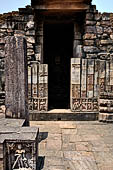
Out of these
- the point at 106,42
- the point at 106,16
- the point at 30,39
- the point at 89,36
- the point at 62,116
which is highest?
the point at 106,16

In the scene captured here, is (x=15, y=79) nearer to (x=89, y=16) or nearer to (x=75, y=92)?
(x=75, y=92)

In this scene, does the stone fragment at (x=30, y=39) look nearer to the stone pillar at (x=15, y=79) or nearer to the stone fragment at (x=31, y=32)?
the stone fragment at (x=31, y=32)

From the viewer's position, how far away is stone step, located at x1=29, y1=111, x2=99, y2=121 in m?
6.46

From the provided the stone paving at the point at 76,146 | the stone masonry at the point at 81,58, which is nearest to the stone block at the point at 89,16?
the stone masonry at the point at 81,58

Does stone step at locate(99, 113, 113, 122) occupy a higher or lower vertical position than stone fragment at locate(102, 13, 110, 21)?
lower

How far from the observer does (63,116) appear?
21.4 feet

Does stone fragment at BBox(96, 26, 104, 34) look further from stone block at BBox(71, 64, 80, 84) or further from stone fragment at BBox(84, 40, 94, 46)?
stone block at BBox(71, 64, 80, 84)

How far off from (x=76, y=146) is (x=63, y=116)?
2.35 meters

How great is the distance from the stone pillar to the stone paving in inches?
41.5

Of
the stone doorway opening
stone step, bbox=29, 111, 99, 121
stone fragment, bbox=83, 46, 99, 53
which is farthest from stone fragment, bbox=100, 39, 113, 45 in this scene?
the stone doorway opening

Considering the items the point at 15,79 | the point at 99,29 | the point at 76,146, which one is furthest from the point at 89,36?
the point at 76,146

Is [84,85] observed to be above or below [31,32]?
below

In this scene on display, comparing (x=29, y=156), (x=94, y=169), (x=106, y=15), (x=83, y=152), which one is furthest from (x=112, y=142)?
(x=106, y=15)

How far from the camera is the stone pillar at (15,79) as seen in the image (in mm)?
3904
